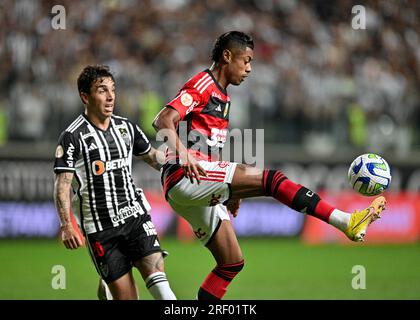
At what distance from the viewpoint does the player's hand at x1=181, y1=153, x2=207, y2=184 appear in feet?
19.3

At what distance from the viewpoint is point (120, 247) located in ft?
20.2

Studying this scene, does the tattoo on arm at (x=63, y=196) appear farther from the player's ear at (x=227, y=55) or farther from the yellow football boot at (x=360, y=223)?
the yellow football boot at (x=360, y=223)

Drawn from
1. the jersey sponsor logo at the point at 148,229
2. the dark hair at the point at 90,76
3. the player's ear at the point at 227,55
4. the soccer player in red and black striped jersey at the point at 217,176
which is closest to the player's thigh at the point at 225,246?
the soccer player in red and black striped jersey at the point at 217,176

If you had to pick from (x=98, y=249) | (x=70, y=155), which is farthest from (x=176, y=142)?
(x=98, y=249)

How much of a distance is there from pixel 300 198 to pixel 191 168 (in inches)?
32.5

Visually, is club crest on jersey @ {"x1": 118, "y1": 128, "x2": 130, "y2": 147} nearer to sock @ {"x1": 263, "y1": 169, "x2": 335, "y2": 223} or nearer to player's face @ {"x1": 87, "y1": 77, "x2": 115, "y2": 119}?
player's face @ {"x1": 87, "y1": 77, "x2": 115, "y2": 119}

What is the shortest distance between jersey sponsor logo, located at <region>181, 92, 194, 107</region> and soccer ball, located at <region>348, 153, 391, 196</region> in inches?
54.9

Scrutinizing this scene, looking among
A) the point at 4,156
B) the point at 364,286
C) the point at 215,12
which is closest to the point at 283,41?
the point at 215,12

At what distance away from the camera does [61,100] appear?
45.7 ft

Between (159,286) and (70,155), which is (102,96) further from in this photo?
(159,286)

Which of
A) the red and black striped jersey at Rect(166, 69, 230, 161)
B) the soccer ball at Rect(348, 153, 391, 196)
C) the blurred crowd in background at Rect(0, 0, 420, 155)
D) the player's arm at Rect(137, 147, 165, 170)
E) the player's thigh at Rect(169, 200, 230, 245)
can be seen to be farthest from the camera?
the blurred crowd in background at Rect(0, 0, 420, 155)

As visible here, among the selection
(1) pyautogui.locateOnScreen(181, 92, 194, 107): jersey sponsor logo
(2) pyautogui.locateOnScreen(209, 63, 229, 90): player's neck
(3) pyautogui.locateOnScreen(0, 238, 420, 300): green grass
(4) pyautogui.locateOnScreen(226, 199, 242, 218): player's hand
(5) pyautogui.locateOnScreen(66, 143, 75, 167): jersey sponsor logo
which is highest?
(2) pyautogui.locateOnScreen(209, 63, 229, 90): player's neck

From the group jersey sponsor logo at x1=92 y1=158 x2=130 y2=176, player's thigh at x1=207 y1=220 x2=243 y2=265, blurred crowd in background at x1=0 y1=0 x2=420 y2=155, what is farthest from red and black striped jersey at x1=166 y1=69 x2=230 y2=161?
blurred crowd in background at x1=0 y1=0 x2=420 y2=155

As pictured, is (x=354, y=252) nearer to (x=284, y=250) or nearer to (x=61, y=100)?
(x=284, y=250)
